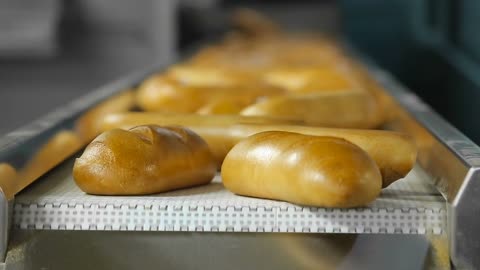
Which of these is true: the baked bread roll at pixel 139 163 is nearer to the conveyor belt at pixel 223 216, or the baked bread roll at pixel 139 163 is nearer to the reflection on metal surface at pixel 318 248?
the conveyor belt at pixel 223 216

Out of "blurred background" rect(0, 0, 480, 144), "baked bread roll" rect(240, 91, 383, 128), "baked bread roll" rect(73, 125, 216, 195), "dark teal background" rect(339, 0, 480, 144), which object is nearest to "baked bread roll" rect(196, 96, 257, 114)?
"baked bread roll" rect(240, 91, 383, 128)

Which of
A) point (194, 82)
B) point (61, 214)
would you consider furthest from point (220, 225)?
point (194, 82)

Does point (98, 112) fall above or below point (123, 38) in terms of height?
above

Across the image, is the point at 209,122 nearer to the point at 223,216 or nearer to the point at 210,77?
the point at 223,216

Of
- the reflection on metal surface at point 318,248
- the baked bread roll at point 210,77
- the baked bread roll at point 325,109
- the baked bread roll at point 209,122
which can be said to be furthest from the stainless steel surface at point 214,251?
the baked bread roll at point 210,77

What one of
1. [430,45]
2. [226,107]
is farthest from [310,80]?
[430,45]

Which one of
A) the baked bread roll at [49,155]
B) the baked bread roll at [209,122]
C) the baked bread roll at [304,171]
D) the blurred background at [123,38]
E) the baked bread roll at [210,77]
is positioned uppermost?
the baked bread roll at [304,171]
